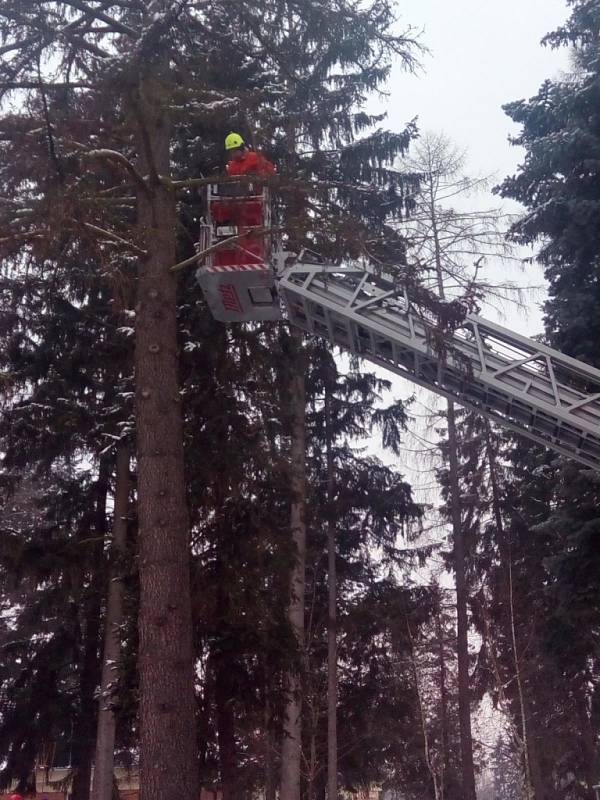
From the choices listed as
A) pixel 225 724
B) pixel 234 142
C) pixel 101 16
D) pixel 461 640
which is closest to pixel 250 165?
pixel 234 142

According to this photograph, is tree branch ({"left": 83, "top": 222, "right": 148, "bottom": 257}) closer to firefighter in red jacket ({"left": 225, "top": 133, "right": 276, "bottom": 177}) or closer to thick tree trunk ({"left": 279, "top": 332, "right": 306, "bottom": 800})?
firefighter in red jacket ({"left": 225, "top": 133, "right": 276, "bottom": 177})

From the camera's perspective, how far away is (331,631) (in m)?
18.4

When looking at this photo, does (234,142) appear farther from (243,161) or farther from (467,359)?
(467,359)

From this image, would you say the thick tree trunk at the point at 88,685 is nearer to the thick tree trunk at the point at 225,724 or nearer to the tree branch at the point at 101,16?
the thick tree trunk at the point at 225,724

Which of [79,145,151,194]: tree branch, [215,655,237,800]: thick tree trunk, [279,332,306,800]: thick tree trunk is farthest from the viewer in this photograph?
[279,332,306,800]: thick tree trunk

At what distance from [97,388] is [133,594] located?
16.4ft

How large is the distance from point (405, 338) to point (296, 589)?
25.7ft

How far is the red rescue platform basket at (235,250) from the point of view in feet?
31.5

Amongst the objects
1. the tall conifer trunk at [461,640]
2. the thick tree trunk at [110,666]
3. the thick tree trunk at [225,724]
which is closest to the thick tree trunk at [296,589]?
the thick tree trunk at [225,724]

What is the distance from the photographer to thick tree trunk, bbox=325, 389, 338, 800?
17.1m

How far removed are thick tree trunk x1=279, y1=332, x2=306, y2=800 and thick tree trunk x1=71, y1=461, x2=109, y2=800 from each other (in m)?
3.70

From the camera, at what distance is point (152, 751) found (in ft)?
22.9

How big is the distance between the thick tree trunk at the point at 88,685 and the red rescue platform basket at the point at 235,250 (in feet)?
22.6

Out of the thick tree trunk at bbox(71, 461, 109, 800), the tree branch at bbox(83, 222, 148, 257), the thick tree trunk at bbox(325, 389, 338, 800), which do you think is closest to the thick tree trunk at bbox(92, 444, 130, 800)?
the thick tree trunk at bbox(71, 461, 109, 800)
